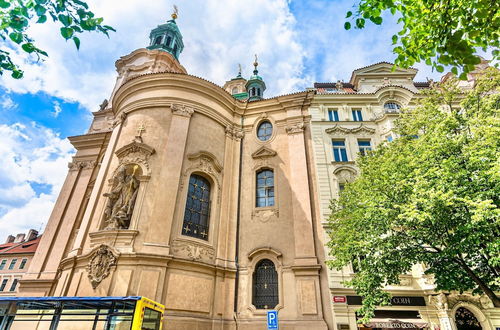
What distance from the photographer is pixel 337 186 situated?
16.6 meters

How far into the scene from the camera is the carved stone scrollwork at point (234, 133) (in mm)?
19047

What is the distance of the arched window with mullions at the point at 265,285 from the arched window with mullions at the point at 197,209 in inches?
136

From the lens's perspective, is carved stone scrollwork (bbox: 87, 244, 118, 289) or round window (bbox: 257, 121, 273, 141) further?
round window (bbox: 257, 121, 273, 141)

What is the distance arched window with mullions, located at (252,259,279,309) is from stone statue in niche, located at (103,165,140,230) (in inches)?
286

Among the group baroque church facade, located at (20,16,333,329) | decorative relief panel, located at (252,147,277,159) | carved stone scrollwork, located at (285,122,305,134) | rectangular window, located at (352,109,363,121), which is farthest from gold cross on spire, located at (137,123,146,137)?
rectangular window, located at (352,109,363,121)

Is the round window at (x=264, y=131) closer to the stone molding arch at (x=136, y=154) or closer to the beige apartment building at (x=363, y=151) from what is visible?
the beige apartment building at (x=363, y=151)

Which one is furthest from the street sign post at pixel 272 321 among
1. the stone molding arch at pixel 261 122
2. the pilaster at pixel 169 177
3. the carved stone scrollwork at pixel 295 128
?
the carved stone scrollwork at pixel 295 128

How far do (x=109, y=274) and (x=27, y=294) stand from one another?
25.5ft

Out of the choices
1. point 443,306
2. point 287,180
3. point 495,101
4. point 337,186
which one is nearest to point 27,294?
point 287,180

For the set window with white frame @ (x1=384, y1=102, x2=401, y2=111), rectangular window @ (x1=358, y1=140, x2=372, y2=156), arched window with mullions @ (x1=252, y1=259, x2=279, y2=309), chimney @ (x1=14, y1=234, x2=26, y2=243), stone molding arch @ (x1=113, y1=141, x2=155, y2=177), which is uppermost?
window with white frame @ (x1=384, y1=102, x2=401, y2=111)

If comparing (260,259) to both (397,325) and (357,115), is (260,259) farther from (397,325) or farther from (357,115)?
(357,115)

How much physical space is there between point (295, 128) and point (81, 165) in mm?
16292

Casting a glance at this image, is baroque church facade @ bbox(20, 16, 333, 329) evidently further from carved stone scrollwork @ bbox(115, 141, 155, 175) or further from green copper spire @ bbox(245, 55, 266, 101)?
green copper spire @ bbox(245, 55, 266, 101)

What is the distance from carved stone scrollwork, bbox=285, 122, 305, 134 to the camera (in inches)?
736
